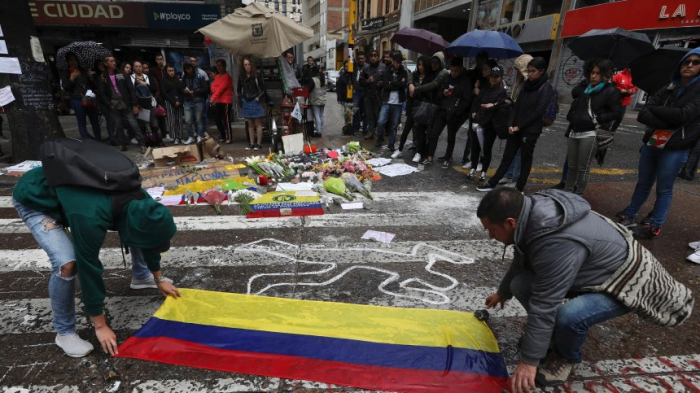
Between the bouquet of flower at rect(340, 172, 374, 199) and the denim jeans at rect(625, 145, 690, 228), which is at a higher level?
the denim jeans at rect(625, 145, 690, 228)

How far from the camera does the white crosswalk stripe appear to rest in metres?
2.27

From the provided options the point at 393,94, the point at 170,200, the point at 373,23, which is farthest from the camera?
the point at 373,23

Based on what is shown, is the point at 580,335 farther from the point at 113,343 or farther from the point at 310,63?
the point at 310,63

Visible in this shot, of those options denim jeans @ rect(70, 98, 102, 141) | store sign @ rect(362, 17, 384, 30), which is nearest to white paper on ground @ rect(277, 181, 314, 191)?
denim jeans @ rect(70, 98, 102, 141)

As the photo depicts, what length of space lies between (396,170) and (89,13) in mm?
12173

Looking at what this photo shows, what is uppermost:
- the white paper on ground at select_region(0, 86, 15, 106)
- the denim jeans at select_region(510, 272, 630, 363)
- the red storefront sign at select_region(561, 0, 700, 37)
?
the red storefront sign at select_region(561, 0, 700, 37)

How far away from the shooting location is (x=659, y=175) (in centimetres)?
408

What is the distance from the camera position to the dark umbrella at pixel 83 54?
8.48 meters

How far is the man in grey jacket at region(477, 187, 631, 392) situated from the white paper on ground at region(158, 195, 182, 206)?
4.60 m

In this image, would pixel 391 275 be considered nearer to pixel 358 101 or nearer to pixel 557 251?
pixel 557 251

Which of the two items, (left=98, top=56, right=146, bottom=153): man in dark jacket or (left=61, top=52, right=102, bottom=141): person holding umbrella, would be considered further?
(left=61, top=52, right=102, bottom=141): person holding umbrella

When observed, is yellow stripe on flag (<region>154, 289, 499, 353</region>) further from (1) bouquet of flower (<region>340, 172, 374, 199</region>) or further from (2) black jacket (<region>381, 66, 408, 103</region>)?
(2) black jacket (<region>381, 66, 408, 103</region>)

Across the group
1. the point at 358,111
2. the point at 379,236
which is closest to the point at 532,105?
the point at 379,236

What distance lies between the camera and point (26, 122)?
7109 mm
